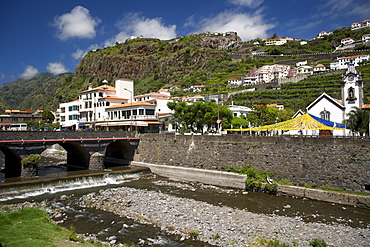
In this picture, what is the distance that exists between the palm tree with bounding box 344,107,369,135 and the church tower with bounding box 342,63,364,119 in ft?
7.17

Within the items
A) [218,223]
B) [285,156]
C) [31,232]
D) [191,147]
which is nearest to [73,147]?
[191,147]

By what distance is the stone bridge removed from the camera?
31656 mm

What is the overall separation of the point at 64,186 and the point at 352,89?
35839mm

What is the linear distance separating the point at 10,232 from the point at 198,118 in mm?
32498

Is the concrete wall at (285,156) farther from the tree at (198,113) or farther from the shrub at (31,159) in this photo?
the shrub at (31,159)

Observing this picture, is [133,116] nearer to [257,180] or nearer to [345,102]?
[257,180]

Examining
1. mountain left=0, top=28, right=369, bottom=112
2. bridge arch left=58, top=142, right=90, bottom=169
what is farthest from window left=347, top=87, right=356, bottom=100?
mountain left=0, top=28, right=369, bottom=112

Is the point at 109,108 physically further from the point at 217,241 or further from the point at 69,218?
the point at 217,241

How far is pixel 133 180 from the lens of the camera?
33.8 m

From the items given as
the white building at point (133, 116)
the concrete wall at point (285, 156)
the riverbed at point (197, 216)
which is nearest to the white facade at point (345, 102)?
the concrete wall at point (285, 156)

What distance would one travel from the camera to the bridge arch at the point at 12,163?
1296 inches

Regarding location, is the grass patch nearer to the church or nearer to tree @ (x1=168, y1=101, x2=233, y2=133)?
tree @ (x1=168, y1=101, x2=233, y2=133)

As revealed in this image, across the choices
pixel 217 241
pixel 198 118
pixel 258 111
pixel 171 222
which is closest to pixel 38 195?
pixel 171 222

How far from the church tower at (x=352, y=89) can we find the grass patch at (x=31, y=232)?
33.1m
